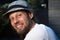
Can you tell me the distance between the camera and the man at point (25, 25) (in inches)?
104

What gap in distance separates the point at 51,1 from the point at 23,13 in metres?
5.96

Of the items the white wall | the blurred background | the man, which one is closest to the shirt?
the man

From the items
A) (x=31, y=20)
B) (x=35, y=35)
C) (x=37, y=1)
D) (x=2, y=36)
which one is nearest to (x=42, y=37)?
(x=35, y=35)

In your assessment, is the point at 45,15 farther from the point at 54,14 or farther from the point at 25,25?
the point at 25,25

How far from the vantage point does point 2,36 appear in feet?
29.2

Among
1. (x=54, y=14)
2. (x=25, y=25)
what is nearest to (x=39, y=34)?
(x=25, y=25)

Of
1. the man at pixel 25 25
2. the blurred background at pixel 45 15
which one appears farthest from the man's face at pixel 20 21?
the blurred background at pixel 45 15

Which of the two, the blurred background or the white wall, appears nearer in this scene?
the blurred background

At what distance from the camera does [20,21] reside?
8.85 feet

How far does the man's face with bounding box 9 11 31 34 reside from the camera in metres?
2.66

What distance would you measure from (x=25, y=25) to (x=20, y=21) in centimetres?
6

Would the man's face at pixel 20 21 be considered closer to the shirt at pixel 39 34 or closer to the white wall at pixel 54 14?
the shirt at pixel 39 34

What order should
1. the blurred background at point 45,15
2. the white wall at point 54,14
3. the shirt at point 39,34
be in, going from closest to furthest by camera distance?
the shirt at point 39,34 → the blurred background at point 45,15 → the white wall at point 54,14

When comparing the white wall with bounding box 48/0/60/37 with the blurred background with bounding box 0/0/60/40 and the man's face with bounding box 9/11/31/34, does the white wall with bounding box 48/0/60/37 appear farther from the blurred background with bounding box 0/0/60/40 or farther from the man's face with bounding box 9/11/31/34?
the man's face with bounding box 9/11/31/34
